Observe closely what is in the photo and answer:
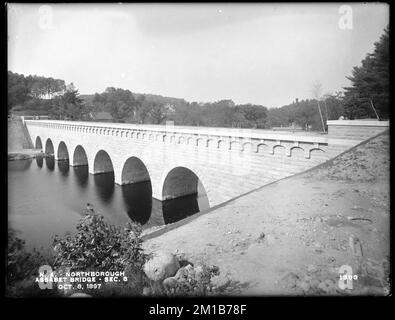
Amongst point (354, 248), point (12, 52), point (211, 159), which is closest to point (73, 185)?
point (211, 159)

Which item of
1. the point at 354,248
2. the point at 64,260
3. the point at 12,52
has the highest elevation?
the point at 12,52

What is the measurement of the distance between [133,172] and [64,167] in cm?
988

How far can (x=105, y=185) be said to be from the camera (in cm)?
2061

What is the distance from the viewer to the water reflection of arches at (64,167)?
23737 millimetres

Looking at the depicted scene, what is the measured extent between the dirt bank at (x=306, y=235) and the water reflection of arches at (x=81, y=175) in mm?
16394

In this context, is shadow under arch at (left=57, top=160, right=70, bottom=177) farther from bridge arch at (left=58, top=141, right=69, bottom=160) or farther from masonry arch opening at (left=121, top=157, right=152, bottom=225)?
masonry arch opening at (left=121, top=157, right=152, bottom=225)

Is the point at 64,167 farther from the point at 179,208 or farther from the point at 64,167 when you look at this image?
the point at 179,208

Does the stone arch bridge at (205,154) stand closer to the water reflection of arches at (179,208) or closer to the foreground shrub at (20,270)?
the water reflection of arches at (179,208)

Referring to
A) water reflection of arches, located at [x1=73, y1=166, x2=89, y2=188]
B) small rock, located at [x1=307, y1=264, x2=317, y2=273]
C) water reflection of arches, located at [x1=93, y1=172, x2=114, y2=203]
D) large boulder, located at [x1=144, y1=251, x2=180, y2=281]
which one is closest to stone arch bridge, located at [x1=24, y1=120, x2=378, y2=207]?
water reflection of arches, located at [x1=93, y1=172, x2=114, y2=203]

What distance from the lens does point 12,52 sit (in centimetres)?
481

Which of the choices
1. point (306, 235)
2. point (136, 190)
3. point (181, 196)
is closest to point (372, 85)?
point (306, 235)

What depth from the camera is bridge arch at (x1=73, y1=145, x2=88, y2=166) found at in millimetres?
25944

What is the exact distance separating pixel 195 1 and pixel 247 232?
4.36 metres
